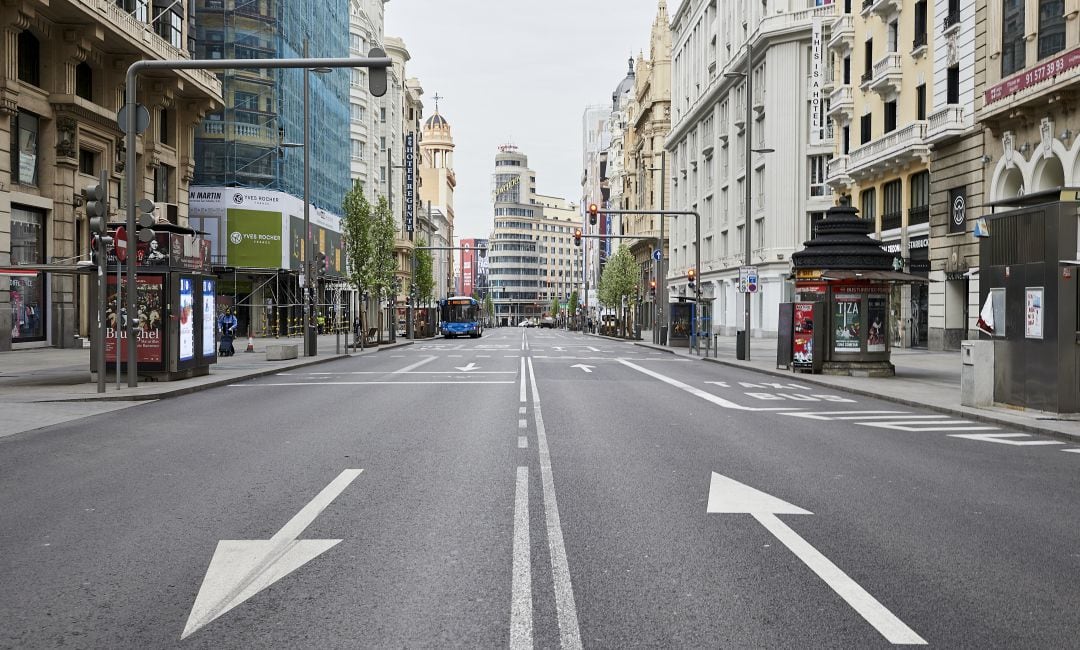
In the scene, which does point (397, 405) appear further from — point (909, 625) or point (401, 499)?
point (909, 625)

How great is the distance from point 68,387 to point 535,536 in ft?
48.6

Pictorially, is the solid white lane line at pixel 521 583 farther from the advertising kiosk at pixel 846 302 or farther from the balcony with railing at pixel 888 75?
the balcony with railing at pixel 888 75

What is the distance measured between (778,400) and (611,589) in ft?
40.7

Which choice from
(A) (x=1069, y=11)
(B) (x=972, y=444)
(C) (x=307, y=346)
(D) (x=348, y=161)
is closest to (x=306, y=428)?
(B) (x=972, y=444)

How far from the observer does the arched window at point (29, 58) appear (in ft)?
103

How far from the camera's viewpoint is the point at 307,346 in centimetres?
3136

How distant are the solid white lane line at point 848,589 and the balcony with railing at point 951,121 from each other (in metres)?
27.6

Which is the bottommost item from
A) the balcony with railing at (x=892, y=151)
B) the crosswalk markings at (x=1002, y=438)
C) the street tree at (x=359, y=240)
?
the crosswalk markings at (x=1002, y=438)

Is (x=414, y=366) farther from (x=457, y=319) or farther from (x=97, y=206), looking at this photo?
(x=457, y=319)

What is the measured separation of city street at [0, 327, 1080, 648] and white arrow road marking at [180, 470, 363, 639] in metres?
0.02

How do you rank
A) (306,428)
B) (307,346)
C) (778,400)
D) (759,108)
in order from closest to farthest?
1. (306,428)
2. (778,400)
3. (307,346)
4. (759,108)

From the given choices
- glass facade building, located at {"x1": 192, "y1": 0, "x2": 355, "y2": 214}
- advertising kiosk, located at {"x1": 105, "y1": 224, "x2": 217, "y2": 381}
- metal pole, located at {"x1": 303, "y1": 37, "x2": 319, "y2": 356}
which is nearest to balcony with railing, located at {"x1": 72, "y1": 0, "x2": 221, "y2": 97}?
Answer: glass facade building, located at {"x1": 192, "y1": 0, "x2": 355, "y2": 214}

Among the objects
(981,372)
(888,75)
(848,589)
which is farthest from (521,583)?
(888,75)

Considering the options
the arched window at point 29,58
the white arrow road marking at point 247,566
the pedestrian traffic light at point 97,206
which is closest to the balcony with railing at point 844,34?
the arched window at point 29,58
